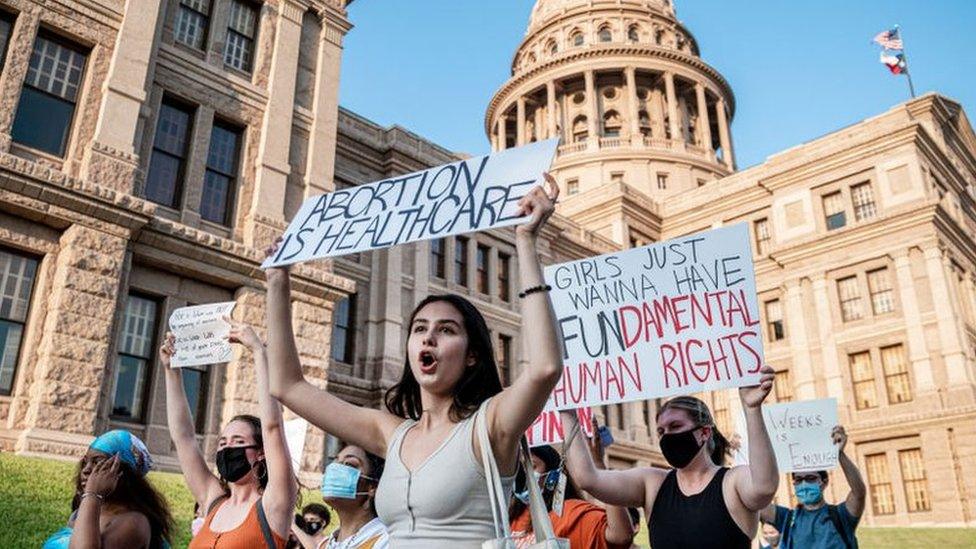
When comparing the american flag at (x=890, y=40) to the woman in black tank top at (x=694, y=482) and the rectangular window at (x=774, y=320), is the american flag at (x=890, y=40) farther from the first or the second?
the woman in black tank top at (x=694, y=482)

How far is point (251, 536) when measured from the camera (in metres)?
3.22

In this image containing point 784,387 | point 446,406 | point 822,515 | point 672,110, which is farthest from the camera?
point 672,110

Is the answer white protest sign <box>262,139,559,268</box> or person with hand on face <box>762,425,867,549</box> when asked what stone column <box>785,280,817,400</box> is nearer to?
person with hand on face <box>762,425,867,549</box>

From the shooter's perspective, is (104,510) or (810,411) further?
(810,411)

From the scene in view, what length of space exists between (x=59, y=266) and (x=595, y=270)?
10.4 meters

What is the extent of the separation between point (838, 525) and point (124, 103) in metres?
13.2

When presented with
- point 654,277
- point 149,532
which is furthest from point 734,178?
point 149,532

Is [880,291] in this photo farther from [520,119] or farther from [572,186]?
[520,119]

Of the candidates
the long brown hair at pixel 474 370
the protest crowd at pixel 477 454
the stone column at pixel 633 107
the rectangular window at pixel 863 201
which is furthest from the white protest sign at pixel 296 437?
the stone column at pixel 633 107

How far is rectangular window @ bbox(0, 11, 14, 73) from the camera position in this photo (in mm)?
12488

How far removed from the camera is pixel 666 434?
3686 millimetres

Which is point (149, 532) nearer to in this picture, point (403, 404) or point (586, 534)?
point (403, 404)

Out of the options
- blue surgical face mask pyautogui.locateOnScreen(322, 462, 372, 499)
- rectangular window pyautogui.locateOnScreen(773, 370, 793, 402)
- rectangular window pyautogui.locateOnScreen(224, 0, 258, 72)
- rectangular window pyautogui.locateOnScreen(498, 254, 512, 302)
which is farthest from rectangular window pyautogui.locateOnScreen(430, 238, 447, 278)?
blue surgical face mask pyautogui.locateOnScreen(322, 462, 372, 499)

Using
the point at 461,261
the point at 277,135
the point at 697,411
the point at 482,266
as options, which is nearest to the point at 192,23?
the point at 277,135
